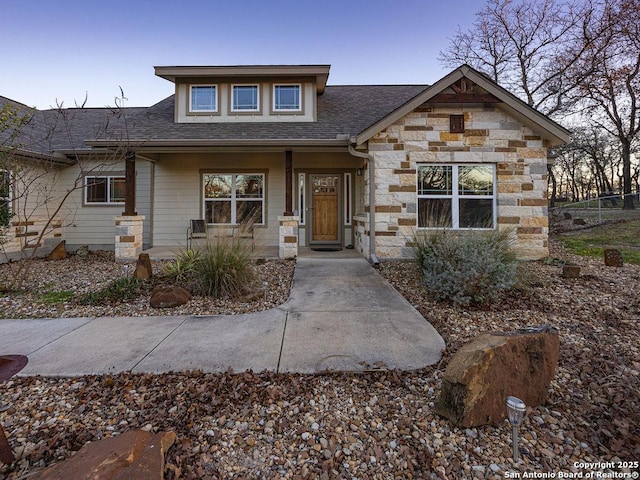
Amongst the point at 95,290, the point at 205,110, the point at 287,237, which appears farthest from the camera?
the point at 205,110

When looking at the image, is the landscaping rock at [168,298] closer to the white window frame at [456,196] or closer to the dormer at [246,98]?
the white window frame at [456,196]

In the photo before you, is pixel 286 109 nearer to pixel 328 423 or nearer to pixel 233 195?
pixel 233 195

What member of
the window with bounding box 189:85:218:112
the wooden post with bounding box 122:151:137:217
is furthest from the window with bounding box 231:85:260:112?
the wooden post with bounding box 122:151:137:217

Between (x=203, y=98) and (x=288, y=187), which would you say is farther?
(x=203, y=98)

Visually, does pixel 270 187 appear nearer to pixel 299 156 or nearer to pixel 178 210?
pixel 299 156

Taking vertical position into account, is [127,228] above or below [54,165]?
Answer: below

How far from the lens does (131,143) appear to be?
290 inches

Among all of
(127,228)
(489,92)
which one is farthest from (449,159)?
(127,228)

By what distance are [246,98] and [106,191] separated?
16.5 ft

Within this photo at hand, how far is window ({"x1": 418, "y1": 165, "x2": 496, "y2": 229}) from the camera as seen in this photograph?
7484 mm

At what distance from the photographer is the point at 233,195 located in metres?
9.44

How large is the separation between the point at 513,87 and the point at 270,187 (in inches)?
508

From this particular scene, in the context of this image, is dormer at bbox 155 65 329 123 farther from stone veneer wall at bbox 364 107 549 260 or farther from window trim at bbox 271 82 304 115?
stone veneer wall at bbox 364 107 549 260

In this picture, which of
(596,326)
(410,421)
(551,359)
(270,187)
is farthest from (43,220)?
(596,326)
